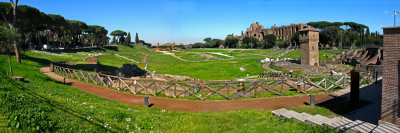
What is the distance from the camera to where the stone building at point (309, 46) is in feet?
132


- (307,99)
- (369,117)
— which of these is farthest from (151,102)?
(369,117)

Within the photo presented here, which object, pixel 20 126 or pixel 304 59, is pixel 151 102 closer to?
pixel 20 126

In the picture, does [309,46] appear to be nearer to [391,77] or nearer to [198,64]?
[198,64]

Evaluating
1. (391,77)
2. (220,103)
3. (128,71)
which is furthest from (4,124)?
(128,71)

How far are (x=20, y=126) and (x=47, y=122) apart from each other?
58cm

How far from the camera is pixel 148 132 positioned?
309 inches

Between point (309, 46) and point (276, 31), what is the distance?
97.3m

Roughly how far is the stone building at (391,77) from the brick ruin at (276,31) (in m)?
111

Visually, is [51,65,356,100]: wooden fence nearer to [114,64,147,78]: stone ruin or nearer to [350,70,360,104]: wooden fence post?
[350,70,360,104]: wooden fence post

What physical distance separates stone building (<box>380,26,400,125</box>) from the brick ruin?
11139 cm

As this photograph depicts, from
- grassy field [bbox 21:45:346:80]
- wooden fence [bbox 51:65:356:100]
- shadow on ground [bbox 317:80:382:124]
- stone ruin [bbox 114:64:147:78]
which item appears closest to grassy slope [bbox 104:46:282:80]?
grassy field [bbox 21:45:346:80]

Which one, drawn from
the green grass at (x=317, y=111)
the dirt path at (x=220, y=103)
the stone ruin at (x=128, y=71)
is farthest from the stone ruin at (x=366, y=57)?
the stone ruin at (x=128, y=71)

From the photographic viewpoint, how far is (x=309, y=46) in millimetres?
40375

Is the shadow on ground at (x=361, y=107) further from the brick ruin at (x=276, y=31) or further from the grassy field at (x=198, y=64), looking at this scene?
the brick ruin at (x=276, y=31)
